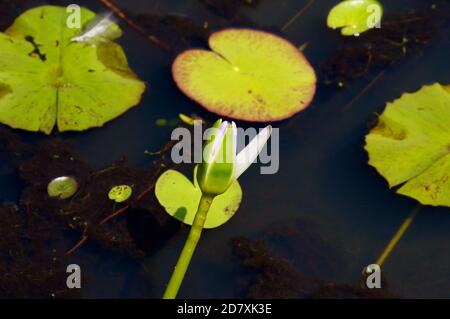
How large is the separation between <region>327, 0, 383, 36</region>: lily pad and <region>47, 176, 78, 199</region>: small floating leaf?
5.86ft

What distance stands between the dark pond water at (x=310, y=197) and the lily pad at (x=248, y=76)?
0.09 metres

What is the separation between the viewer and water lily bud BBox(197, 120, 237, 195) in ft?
8.32

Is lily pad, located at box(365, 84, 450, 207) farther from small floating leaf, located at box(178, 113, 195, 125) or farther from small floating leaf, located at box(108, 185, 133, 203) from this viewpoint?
small floating leaf, located at box(108, 185, 133, 203)

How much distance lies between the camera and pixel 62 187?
338 cm

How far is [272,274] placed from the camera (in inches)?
124

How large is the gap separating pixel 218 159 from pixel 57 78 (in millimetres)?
1477

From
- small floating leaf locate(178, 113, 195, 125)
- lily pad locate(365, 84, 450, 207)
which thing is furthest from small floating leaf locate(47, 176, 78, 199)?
lily pad locate(365, 84, 450, 207)

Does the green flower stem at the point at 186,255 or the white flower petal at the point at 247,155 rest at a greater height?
the white flower petal at the point at 247,155

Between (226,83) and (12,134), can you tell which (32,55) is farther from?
(226,83)

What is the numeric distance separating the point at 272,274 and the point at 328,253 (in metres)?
0.30

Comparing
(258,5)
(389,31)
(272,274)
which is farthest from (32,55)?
(389,31)

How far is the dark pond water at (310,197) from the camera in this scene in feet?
10.4
